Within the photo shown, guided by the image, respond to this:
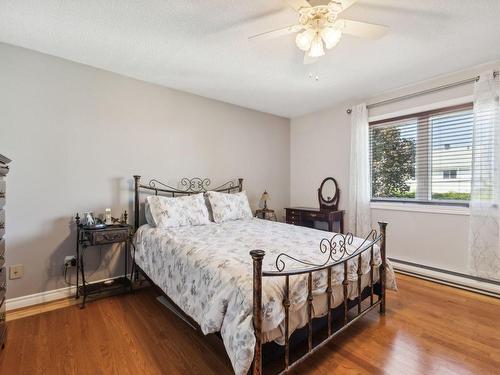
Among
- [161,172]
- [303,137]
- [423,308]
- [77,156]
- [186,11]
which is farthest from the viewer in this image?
[303,137]

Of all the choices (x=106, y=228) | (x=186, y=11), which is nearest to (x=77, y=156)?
(x=106, y=228)

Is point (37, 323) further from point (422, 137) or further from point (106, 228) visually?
point (422, 137)

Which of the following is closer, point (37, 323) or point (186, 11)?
point (186, 11)

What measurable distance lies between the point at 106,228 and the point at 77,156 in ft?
2.68

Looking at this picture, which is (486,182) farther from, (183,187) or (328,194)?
(183,187)

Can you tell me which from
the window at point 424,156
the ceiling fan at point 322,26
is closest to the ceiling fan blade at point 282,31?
the ceiling fan at point 322,26

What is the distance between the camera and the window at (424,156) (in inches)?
115

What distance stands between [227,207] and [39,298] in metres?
2.04

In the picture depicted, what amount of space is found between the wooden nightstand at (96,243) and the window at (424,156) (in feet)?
10.9

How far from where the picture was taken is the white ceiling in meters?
1.82

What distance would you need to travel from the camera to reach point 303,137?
4.52m

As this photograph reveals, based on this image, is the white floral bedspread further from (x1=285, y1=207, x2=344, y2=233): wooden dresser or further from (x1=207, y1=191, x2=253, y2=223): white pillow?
(x1=285, y1=207, x2=344, y2=233): wooden dresser

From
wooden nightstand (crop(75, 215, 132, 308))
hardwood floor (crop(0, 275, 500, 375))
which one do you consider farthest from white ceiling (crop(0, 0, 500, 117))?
hardwood floor (crop(0, 275, 500, 375))

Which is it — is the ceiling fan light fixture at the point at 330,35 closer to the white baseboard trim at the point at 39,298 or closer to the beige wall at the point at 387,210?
the beige wall at the point at 387,210
